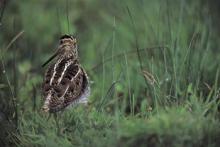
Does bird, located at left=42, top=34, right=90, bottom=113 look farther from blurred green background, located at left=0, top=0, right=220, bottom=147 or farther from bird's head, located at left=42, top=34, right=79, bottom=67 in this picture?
blurred green background, located at left=0, top=0, right=220, bottom=147

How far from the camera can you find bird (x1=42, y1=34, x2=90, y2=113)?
5.87m

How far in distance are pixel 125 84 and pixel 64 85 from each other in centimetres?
131

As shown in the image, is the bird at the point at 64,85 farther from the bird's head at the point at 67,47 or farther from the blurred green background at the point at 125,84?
the blurred green background at the point at 125,84

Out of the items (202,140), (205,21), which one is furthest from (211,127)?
(205,21)

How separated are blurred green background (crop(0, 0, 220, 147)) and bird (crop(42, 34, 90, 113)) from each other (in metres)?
0.15

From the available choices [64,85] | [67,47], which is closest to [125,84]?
[67,47]

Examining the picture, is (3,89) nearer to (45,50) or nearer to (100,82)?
(100,82)

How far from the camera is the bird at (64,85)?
19.2ft

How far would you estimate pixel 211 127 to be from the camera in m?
5.30

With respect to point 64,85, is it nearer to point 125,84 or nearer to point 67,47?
point 67,47

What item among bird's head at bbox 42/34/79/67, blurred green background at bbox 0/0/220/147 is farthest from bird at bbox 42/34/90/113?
blurred green background at bbox 0/0/220/147

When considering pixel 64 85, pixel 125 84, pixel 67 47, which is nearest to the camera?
pixel 64 85

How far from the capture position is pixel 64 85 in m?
6.01

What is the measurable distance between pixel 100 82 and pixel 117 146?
2211 millimetres
